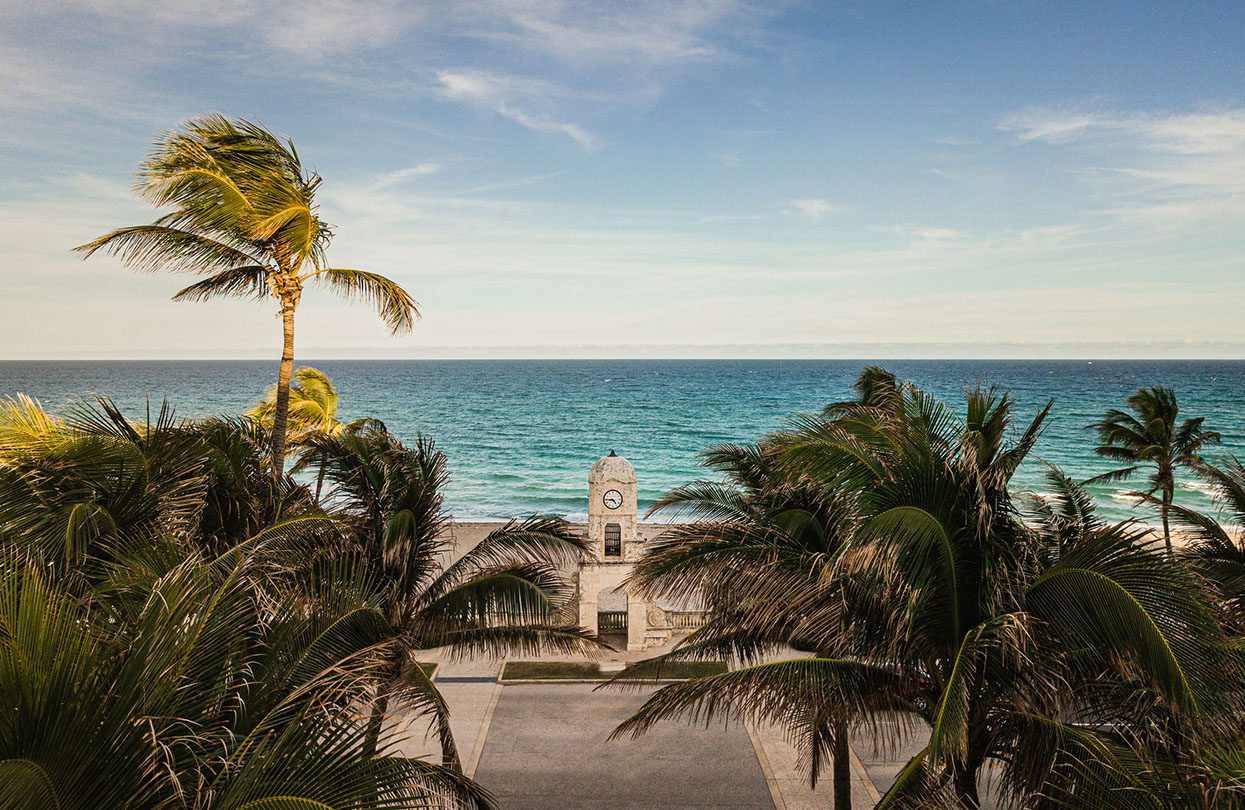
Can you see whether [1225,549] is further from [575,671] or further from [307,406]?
[307,406]

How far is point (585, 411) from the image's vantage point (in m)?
100

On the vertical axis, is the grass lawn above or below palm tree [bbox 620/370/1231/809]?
below

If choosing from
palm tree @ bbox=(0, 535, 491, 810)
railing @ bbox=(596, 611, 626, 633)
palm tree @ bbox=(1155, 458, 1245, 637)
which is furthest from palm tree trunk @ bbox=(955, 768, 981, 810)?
railing @ bbox=(596, 611, 626, 633)

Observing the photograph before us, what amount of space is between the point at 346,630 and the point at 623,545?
44.8 feet

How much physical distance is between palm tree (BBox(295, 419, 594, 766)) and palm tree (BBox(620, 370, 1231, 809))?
10.4 feet

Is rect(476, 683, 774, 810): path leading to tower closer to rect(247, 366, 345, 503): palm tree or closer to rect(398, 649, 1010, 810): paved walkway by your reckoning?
rect(398, 649, 1010, 810): paved walkway

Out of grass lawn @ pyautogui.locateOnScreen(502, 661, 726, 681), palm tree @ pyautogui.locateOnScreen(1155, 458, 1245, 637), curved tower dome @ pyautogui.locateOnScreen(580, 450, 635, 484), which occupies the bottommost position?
grass lawn @ pyautogui.locateOnScreen(502, 661, 726, 681)

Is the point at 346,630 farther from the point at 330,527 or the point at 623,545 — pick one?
the point at 623,545

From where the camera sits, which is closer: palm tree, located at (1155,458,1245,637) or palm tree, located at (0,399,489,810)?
palm tree, located at (0,399,489,810)

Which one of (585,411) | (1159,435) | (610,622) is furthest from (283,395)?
(585,411)

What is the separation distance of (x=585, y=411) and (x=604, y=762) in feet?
284

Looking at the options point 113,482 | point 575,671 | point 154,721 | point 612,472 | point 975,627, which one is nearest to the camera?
point 154,721

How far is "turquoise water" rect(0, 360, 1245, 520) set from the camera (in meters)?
56.6

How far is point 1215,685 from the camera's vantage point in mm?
5418
